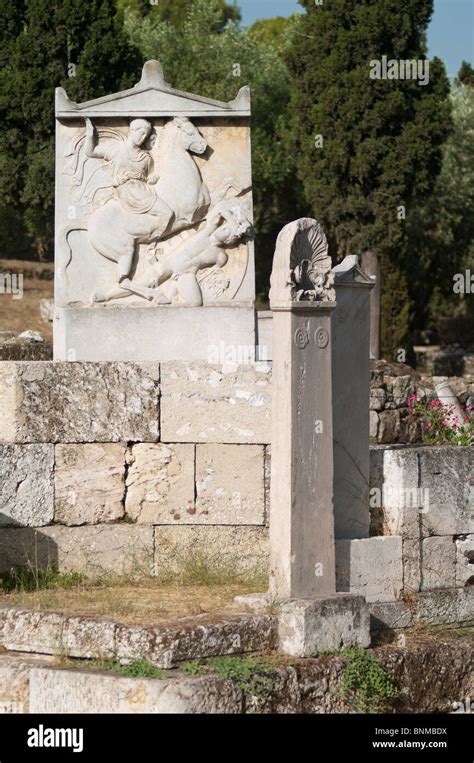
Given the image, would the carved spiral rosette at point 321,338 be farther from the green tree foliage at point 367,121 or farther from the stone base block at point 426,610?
the green tree foliage at point 367,121

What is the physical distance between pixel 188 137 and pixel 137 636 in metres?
3.93

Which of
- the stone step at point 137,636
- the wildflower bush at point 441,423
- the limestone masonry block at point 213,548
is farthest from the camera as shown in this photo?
the wildflower bush at point 441,423

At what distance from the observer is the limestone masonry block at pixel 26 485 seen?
29.0ft

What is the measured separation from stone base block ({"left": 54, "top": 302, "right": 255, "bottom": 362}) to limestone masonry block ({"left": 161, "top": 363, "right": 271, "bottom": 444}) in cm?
42

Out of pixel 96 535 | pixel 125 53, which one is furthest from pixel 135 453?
pixel 125 53

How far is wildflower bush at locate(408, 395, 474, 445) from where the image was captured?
1034cm

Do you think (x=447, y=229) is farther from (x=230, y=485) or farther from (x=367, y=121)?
(x=230, y=485)

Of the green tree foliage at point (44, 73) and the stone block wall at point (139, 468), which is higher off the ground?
the green tree foliage at point (44, 73)

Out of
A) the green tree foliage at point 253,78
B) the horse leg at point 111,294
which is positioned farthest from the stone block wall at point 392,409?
the green tree foliage at point 253,78

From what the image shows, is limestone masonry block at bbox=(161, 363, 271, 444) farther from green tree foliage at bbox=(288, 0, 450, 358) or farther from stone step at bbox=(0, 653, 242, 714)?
green tree foliage at bbox=(288, 0, 450, 358)

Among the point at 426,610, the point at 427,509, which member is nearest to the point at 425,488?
the point at 427,509

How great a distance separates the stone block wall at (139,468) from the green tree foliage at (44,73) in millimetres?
14866

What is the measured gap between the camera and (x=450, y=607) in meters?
8.55

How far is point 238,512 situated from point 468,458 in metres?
1.52
